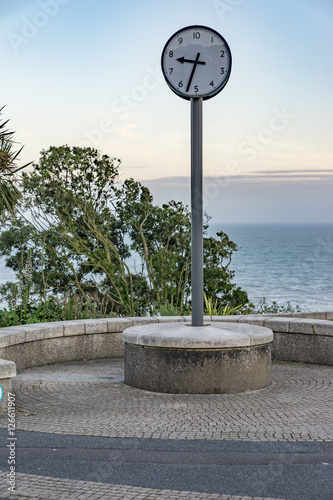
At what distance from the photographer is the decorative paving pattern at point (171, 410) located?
522 cm

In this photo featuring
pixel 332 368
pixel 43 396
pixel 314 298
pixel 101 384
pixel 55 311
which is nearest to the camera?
pixel 43 396

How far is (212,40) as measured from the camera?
24.8 feet

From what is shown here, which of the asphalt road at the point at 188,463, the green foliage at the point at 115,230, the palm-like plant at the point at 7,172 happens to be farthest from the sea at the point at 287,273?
the asphalt road at the point at 188,463

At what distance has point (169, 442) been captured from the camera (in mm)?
4941

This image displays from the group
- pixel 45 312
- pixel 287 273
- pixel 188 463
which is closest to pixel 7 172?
pixel 45 312

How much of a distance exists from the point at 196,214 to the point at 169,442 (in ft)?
10.9

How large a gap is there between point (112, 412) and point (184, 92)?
3969 mm

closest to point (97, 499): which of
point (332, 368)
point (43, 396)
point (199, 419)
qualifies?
point (199, 419)

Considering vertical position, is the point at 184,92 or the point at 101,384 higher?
the point at 184,92

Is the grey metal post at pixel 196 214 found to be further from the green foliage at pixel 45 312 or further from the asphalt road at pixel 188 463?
the green foliage at pixel 45 312

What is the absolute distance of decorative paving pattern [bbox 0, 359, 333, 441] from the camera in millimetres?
5223

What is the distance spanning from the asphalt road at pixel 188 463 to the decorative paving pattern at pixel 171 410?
0.21 metres

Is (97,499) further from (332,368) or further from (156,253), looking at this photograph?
(156,253)

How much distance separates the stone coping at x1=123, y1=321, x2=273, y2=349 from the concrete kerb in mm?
1431
